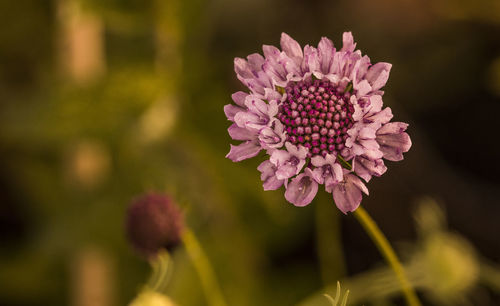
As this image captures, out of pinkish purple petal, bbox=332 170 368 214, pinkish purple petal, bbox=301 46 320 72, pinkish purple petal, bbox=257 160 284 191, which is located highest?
pinkish purple petal, bbox=301 46 320 72

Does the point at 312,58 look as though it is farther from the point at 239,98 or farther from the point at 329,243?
the point at 329,243

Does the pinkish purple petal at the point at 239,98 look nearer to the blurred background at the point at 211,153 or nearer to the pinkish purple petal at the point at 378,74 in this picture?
the pinkish purple petal at the point at 378,74

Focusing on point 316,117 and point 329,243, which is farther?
point 329,243

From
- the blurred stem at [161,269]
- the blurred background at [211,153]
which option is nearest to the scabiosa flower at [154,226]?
the blurred stem at [161,269]

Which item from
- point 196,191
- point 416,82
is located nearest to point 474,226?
point 416,82

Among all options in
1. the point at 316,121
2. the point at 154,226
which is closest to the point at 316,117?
the point at 316,121

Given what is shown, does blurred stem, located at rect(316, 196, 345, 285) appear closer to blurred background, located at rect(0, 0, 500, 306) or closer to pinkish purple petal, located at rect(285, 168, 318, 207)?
blurred background, located at rect(0, 0, 500, 306)

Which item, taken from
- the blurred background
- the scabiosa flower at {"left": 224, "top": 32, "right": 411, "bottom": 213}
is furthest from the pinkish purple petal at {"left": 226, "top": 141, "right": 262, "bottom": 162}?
the blurred background
